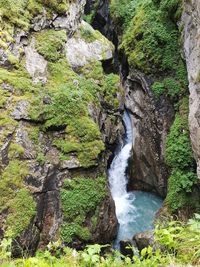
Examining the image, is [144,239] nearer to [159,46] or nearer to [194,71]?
[194,71]

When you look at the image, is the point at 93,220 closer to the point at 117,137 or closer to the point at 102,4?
the point at 117,137

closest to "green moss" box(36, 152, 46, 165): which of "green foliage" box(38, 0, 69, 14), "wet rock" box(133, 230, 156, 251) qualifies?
"wet rock" box(133, 230, 156, 251)

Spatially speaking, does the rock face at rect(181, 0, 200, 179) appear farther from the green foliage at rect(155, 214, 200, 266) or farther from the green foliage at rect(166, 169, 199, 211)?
the green foliage at rect(155, 214, 200, 266)

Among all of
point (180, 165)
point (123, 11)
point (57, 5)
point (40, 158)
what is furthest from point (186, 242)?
point (123, 11)

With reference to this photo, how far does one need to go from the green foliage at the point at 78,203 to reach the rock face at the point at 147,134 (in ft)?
13.3

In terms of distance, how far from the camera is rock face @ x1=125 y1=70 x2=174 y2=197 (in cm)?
1313

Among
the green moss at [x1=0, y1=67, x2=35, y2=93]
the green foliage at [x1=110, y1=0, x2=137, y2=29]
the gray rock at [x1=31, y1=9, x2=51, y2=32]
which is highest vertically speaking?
the green foliage at [x1=110, y1=0, x2=137, y2=29]

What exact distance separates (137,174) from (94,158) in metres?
4.44

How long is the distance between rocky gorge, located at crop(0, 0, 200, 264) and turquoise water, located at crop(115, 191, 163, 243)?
55 cm

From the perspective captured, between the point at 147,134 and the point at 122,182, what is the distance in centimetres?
269

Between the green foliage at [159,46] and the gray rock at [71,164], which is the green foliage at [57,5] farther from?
the gray rock at [71,164]

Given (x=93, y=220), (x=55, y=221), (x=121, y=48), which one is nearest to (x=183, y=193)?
(x=93, y=220)

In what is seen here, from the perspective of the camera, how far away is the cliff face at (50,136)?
9078 mm

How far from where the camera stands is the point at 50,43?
12.7 m
